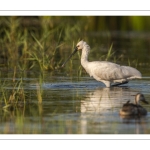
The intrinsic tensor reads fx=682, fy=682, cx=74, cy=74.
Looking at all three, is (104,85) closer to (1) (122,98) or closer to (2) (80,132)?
(1) (122,98)

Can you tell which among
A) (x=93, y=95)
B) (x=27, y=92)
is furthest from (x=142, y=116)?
(x=27, y=92)

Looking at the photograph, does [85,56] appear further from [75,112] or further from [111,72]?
[75,112]

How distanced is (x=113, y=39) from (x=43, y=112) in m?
20.1

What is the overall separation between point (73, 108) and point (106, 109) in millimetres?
663

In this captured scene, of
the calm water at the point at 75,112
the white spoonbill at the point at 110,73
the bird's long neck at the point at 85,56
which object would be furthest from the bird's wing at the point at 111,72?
the bird's long neck at the point at 85,56

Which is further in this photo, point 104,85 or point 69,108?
point 104,85

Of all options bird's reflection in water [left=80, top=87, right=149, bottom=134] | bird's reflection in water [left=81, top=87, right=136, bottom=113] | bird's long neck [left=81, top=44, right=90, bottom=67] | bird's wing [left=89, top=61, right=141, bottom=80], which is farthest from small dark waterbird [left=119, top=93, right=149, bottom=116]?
bird's long neck [left=81, top=44, right=90, bottom=67]

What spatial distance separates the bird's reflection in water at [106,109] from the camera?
447 inches

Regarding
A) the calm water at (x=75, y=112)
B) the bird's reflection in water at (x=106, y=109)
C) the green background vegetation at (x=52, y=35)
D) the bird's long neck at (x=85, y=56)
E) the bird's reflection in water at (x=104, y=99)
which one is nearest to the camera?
the calm water at (x=75, y=112)

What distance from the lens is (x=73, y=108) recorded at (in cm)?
1300

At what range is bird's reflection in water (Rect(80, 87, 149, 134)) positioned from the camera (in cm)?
1135

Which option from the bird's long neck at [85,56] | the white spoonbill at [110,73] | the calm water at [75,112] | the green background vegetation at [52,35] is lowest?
the calm water at [75,112]

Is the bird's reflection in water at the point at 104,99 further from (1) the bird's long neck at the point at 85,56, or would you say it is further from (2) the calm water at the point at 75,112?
(1) the bird's long neck at the point at 85,56
